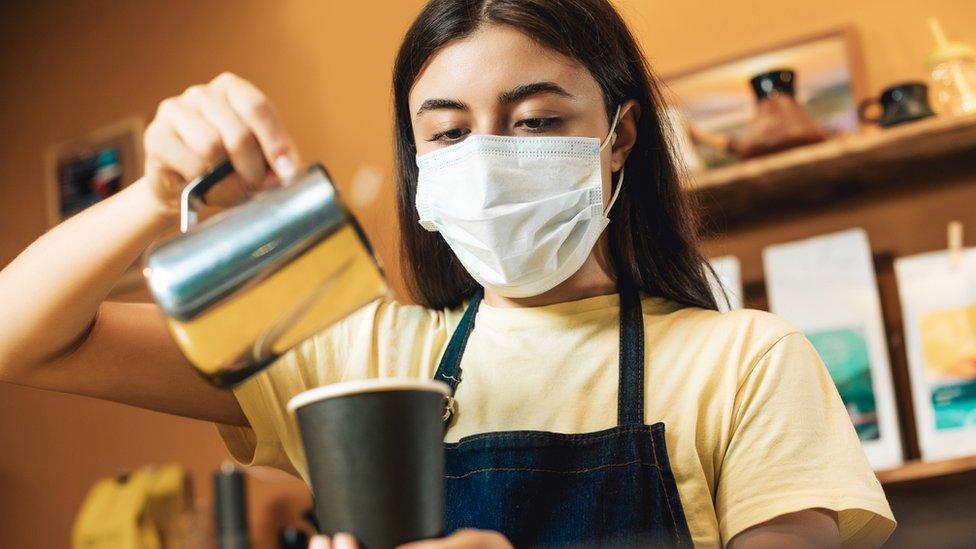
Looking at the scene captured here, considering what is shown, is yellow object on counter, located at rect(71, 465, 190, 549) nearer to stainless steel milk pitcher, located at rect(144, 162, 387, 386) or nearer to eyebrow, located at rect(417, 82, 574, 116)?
eyebrow, located at rect(417, 82, 574, 116)

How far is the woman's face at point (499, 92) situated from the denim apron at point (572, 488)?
372mm

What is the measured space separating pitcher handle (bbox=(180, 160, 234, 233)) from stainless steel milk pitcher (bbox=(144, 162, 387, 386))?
41mm

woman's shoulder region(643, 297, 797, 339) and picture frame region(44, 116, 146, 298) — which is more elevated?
picture frame region(44, 116, 146, 298)

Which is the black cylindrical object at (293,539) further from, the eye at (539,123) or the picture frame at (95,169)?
the eye at (539,123)

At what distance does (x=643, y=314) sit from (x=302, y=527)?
1926 millimetres

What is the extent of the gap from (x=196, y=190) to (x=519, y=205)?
1.65 feet

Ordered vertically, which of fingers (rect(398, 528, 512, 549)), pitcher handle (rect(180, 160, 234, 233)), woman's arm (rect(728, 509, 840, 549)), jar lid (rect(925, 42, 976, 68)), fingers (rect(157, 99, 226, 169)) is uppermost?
fingers (rect(157, 99, 226, 169))

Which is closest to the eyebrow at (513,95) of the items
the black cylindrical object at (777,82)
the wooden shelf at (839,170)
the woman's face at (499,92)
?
the woman's face at (499,92)

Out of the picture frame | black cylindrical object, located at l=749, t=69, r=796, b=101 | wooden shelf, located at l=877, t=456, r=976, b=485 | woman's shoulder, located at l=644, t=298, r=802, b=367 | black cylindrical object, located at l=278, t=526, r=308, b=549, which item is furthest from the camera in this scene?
the picture frame

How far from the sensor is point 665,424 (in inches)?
49.0

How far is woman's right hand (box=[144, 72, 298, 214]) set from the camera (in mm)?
934

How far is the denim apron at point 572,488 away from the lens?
47.5 inches

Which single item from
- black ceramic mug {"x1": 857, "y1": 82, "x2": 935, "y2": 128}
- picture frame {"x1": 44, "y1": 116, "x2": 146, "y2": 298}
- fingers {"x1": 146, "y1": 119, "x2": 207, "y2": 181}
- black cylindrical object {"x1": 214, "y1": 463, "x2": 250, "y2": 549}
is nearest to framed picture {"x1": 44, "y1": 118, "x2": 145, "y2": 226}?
picture frame {"x1": 44, "y1": 116, "x2": 146, "y2": 298}

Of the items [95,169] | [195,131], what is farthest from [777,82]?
[95,169]
